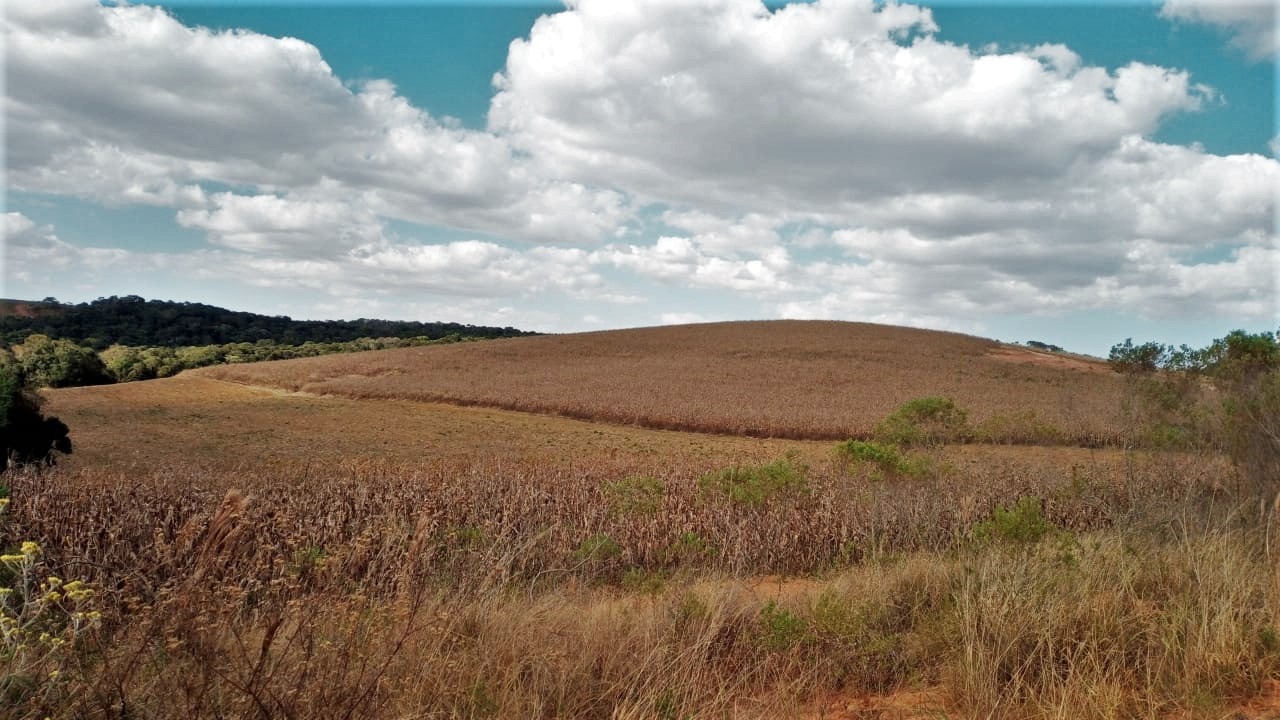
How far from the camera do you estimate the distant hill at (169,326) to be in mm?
96438

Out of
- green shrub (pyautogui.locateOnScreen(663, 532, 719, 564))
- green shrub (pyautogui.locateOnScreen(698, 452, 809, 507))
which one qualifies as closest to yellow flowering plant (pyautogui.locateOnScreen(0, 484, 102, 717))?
green shrub (pyautogui.locateOnScreen(663, 532, 719, 564))

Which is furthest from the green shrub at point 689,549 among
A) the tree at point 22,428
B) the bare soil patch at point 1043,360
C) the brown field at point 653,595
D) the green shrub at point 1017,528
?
the bare soil patch at point 1043,360

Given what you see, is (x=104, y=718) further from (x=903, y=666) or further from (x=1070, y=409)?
(x=1070, y=409)

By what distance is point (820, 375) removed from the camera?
176 ft

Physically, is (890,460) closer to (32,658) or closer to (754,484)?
(754,484)

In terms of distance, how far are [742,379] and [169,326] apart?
9105 centimetres

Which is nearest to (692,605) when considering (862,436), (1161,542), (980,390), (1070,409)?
(1161,542)

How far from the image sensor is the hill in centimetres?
3669

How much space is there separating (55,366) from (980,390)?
211 ft

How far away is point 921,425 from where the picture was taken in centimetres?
1628

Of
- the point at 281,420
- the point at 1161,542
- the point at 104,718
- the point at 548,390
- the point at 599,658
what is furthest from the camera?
the point at 548,390

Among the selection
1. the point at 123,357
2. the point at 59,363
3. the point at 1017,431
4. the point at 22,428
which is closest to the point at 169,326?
the point at 123,357

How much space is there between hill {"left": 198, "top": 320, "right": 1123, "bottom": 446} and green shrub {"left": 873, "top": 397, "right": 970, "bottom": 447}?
8.91 m

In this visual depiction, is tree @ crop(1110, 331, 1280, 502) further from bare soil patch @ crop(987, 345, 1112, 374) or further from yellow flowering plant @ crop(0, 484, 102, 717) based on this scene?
bare soil patch @ crop(987, 345, 1112, 374)
